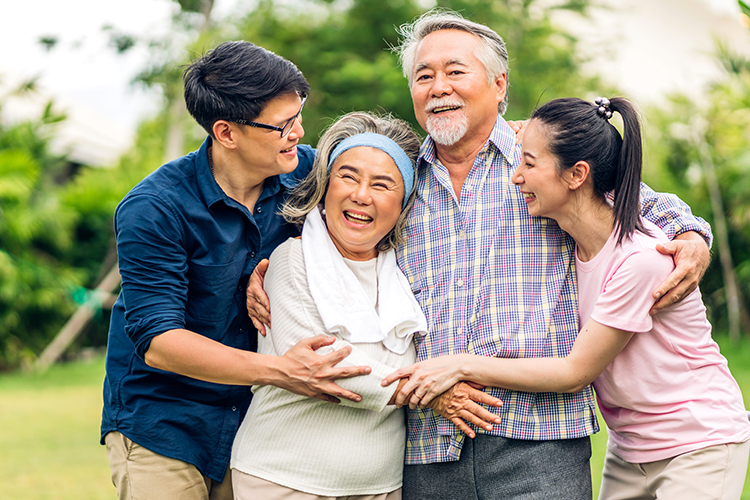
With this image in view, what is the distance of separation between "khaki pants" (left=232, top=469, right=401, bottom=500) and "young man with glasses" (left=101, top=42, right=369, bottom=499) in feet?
0.76

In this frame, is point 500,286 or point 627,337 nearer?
point 627,337

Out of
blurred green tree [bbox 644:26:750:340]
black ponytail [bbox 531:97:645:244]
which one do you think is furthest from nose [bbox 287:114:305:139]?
blurred green tree [bbox 644:26:750:340]

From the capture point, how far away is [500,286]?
2852 millimetres

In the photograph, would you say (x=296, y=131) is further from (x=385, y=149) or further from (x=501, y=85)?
(x=501, y=85)

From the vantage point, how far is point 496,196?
297 centimetres

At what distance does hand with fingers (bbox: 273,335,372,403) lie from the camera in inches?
102

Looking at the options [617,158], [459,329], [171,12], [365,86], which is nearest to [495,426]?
[459,329]

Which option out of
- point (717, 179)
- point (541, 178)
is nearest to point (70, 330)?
point (541, 178)

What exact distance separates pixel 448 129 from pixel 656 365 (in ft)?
4.25

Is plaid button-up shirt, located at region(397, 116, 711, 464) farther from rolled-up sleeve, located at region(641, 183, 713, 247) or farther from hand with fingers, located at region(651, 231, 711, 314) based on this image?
hand with fingers, located at region(651, 231, 711, 314)

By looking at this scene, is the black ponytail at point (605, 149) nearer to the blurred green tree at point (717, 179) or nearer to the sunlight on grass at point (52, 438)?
the sunlight on grass at point (52, 438)

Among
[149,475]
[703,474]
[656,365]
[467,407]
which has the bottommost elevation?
[149,475]

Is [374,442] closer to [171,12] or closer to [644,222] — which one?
[644,222]

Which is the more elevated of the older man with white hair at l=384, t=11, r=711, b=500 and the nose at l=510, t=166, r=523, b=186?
the nose at l=510, t=166, r=523, b=186
